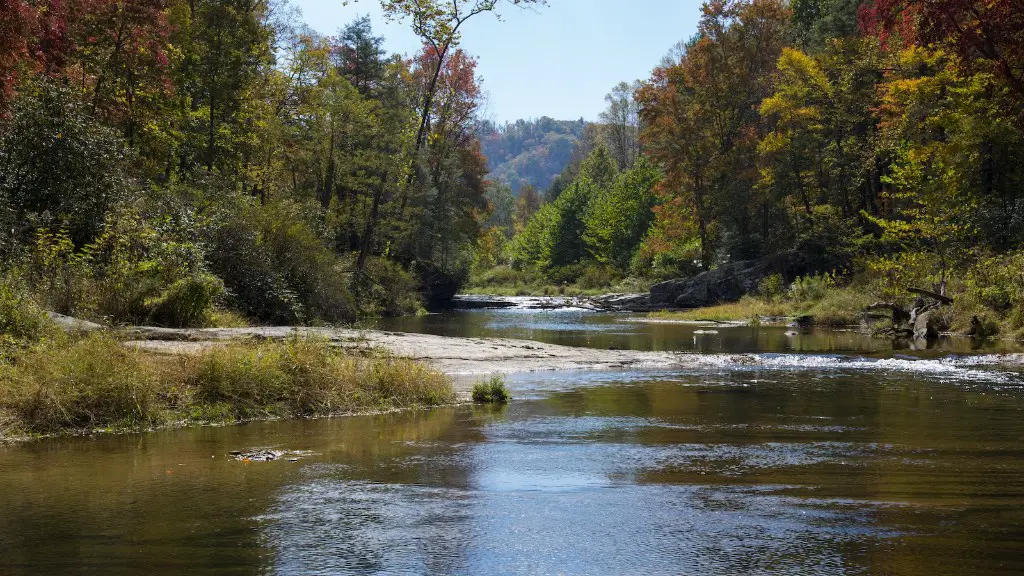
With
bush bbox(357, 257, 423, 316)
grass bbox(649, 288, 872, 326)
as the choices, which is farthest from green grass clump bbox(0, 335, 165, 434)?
grass bbox(649, 288, 872, 326)

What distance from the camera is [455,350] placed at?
17172 millimetres

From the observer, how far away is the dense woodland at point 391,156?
1728 cm

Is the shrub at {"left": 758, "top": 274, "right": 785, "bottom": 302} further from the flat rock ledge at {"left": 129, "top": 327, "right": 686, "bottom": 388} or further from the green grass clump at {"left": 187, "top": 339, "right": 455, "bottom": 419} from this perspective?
the green grass clump at {"left": 187, "top": 339, "right": 455, "bottom": 419}

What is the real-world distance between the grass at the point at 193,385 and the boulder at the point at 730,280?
104ft

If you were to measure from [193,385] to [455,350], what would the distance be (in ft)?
24.0

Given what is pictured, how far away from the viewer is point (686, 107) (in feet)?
161

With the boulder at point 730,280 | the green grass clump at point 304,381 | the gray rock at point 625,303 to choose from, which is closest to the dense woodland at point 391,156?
the boulder at point 730,280

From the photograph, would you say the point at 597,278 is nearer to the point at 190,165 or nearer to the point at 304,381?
the point at 190,165

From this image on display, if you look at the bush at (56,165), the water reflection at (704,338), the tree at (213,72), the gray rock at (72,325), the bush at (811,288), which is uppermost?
the tree at (213,72)

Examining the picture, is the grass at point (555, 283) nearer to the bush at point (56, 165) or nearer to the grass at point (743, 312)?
the grass at point (743, 312)

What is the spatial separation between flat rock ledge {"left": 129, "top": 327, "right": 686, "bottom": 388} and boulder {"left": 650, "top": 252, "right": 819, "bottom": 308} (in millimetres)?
24103

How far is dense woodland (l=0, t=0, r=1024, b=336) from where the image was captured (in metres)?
17.3

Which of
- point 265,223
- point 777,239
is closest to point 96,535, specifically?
point 265,223

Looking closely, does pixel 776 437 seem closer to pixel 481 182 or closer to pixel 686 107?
pixel 686 107
